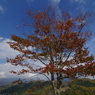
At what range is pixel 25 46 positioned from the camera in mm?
8156

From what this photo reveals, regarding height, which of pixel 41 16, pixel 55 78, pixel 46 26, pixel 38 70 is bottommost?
pixel 55 78

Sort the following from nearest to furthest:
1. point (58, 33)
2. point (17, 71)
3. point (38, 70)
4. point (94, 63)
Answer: point (94, 63)
point (38, 70)
point (17, 71)
point (58, 33)

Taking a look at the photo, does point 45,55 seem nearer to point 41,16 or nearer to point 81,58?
point 81,58

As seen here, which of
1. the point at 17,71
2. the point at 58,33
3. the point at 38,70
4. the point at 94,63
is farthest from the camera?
the point at 58,33

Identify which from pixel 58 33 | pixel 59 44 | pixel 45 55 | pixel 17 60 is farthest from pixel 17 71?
pixel 58 33

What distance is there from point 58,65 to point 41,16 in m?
4.77

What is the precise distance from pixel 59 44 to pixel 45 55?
1.62m

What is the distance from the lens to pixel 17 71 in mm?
7949

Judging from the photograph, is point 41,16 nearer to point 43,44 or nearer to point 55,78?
point 43,44

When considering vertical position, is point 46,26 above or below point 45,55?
above

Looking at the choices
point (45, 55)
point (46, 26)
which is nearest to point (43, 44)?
point (45, 55)

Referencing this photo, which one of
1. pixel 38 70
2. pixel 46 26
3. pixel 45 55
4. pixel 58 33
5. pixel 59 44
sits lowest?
pixel 38 70

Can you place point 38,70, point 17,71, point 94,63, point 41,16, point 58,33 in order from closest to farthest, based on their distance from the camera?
point 94,63 < point 38,70 < point 17,71 < point 58,33 < point 41,16

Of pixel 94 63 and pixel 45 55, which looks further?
pixel 45 55
